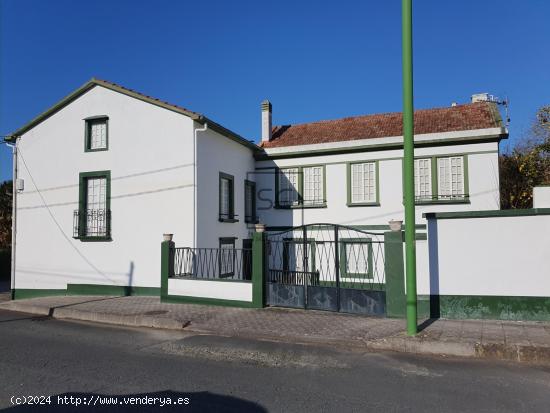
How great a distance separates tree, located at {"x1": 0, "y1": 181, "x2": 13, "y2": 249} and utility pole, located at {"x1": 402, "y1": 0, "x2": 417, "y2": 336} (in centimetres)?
2458

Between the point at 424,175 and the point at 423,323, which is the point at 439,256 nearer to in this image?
the point at 423,323

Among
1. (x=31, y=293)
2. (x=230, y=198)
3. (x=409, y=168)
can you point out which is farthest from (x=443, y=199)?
(x=31, y=293)

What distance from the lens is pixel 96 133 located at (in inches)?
565

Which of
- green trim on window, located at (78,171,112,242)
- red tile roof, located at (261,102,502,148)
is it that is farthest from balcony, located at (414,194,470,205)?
green trim on window, located at (78,171,112,242)

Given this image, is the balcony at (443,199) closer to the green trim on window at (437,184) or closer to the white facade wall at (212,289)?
the green trim on window at (437,184)

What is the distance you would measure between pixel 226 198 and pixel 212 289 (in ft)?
14.8

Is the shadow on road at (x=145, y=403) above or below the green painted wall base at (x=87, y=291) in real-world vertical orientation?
below

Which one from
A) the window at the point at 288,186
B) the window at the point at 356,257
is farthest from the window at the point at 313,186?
the window at the point at 356,257

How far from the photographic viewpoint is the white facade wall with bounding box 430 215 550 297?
827cm

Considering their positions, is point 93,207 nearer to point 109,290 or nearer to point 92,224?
point 92,224

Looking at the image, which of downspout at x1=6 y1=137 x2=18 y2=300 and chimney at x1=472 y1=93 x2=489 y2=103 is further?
chimney at x1=472 y1=93 x2=489 y2=103

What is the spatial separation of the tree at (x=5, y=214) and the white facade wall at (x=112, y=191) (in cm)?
1191

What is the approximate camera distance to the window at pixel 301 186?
16109 millimetres

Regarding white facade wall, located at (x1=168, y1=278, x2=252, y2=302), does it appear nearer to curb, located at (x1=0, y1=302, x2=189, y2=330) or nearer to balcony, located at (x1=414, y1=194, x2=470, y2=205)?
curb, located at (x1=0, y1=302, x2=189, y2=330)
